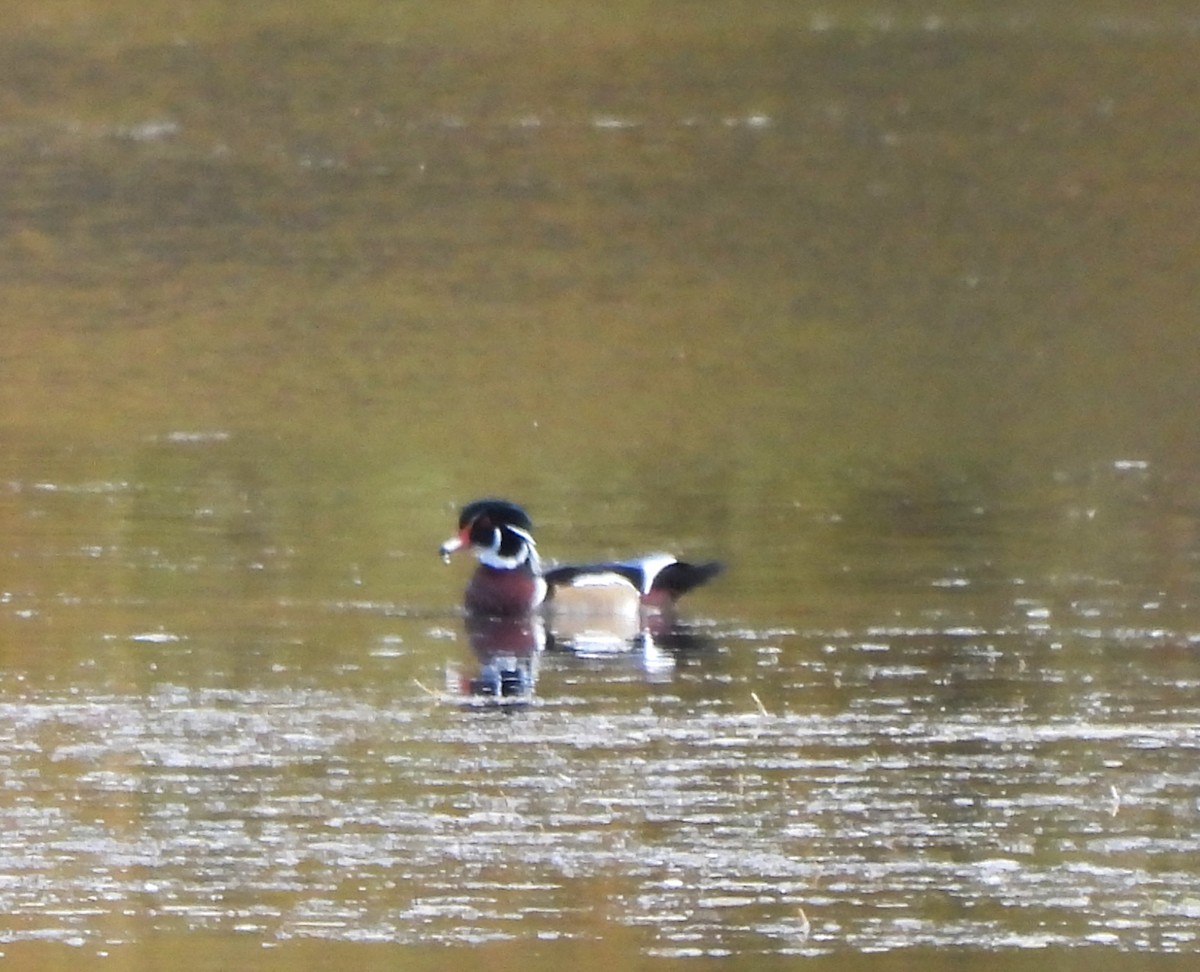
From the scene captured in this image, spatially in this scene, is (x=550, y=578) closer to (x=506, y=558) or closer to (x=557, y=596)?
(x=557, y=596)

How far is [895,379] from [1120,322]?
304 centimetres

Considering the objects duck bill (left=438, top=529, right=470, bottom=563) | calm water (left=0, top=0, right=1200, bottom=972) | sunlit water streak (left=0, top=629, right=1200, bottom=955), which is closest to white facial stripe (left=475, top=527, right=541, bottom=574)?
duck bill (left=438, top=529, right=470, bottom=563)

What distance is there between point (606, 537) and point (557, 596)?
1063 millimetres

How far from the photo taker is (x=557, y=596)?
11516 mm

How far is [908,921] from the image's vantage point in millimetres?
7172

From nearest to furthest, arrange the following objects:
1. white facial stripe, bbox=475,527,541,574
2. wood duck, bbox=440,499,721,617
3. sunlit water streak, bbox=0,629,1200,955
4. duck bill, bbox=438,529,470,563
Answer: sunlit water streak, bbox=0,629,1200,955, wood duck, bbox=440,499,721,617, white facial stripe, bbox=475,527,541,574, duck bill, bbox=438,529,470,563

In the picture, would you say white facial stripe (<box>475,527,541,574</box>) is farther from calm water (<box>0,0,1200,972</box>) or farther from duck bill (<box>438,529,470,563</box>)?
calm water (<box>0,0,1200,972</box>)

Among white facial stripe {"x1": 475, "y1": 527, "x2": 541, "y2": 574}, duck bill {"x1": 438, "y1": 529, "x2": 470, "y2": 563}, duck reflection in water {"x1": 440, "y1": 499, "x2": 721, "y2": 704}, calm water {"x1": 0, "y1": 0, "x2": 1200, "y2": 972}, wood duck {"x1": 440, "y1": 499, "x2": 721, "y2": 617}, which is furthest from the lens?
duck bill {"x1": 438, "y1": 529, "x2": 470, "y2": 563}

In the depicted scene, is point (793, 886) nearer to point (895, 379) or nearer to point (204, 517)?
point (204, 517)

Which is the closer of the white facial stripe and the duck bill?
the white facial stripe

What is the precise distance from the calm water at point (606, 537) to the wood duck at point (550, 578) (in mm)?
224

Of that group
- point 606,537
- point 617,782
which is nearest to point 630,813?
point 617,782

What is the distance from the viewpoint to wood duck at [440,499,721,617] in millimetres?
11258

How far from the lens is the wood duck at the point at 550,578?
36.9ft
